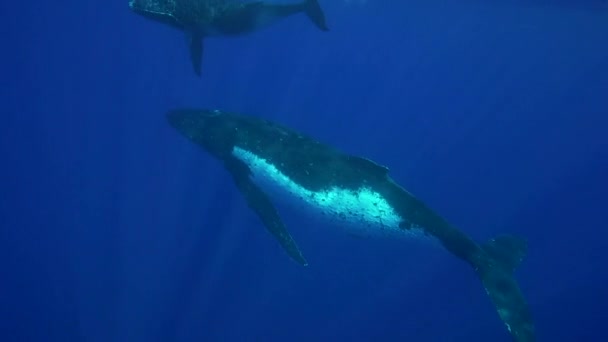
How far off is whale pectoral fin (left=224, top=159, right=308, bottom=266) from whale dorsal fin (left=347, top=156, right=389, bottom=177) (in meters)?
1.80

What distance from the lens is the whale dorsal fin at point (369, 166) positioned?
7.75 meters

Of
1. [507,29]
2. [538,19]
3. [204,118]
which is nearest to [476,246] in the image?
[204,118]

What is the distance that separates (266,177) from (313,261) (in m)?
7.47

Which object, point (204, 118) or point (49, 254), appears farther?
point (49, 254)

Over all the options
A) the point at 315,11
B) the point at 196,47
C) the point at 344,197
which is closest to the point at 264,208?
the point at 344,197

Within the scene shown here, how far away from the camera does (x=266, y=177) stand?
8750 mm

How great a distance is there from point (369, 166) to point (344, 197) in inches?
28.4

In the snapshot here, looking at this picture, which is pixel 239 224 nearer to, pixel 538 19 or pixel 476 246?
pixel 476 246

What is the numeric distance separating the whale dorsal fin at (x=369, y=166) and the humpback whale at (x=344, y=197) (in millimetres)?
17

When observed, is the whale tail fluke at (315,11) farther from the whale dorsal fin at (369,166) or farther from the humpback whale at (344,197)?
the whale dorsal fin at (369,166)

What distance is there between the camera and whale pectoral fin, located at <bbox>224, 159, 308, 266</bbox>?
8016 millimetres

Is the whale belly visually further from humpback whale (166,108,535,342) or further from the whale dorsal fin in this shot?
the whale dorsal fin

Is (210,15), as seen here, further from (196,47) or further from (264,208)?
(264,208)

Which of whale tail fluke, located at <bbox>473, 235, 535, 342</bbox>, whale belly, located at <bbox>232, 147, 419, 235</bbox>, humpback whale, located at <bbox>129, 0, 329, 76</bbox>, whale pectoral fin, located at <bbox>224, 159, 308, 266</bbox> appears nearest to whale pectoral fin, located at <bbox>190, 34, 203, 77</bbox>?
humpback whale, located at <bbox>129, 0, 329, 76</bbox>
